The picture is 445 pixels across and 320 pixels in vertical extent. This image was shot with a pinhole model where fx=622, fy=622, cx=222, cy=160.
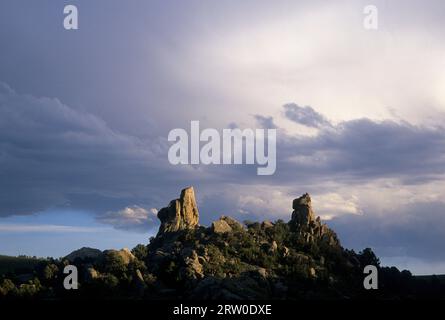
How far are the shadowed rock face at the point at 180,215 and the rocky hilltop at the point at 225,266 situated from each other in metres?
0.18

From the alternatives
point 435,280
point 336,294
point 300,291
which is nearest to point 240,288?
point 300,291

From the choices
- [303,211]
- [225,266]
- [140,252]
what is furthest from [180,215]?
[303,211]

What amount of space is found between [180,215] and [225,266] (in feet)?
60.8

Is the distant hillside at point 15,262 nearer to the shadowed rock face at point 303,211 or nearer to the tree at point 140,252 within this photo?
the tree at point 140,252

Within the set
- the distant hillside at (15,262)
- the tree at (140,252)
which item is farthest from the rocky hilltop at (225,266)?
the distant hillside at (15,262)

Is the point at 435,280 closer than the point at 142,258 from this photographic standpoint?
No

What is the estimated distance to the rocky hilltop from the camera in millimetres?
90688

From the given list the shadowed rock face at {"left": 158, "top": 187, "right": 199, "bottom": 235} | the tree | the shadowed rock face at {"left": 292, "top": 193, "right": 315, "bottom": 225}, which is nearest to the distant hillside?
the tree

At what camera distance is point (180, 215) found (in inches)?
4488

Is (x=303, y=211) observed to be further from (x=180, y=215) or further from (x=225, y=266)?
(x=225, y=266)

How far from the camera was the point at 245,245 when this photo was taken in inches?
4257

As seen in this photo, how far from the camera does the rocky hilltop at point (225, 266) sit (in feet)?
298
